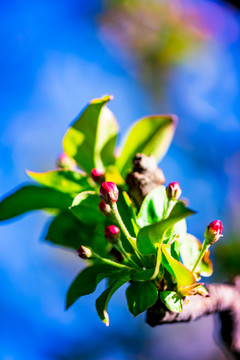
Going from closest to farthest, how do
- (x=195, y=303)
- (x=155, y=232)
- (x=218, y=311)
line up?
(x=155, y=232)
(x=195, y=303)
(x=218, y=311)

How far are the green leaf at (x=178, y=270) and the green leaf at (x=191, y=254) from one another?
5 centimetres

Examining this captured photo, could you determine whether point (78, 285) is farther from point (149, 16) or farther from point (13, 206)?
point (149, 16)

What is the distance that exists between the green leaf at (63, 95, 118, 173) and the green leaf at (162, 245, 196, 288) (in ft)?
0.80

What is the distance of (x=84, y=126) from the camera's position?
0.67 metres

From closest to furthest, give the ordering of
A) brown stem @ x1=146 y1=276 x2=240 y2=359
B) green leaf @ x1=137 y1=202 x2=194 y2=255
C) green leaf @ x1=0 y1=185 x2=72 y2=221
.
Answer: green leaf @ x1=137 y1=202 x2=194 y2=255
brown stem @ x1=146 y1=276 x2=240 y2=359
green leaf @ x1=0 y1=185 x2=72 y2=221

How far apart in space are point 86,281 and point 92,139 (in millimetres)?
247

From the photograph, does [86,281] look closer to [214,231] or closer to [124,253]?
[124,253]

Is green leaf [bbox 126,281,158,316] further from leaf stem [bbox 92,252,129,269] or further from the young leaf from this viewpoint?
the young leaf

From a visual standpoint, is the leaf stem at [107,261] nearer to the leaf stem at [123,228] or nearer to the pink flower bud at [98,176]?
the leaf stem at [123,228]

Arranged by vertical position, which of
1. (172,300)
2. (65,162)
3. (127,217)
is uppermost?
(65,162)

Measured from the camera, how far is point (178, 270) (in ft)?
1.61

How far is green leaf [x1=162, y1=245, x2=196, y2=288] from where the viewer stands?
48 centimetres

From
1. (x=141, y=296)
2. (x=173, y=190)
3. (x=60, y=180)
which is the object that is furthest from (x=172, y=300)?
(x=60, y=180)

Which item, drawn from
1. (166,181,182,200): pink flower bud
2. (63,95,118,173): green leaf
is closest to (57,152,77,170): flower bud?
(63,95,118,173): green leaf
